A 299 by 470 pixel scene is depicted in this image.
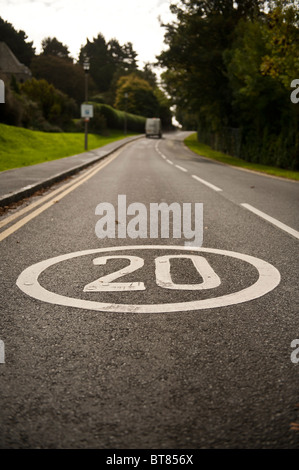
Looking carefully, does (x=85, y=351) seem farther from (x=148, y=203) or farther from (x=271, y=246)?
(x=148, y=203)

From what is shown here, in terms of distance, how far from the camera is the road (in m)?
2.02

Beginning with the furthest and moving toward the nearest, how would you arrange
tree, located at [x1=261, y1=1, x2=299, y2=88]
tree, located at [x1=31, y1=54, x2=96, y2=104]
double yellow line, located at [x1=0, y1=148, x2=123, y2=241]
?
tree, located at [x1=31, y1=54, x2=96, y2=104]
tree, located at [x1=261, y1=1, x2=299, y2=88]
double yellow line, located at [x1=0, y1=148, x2=123, y2=241]

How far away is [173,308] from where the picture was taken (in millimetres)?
3480

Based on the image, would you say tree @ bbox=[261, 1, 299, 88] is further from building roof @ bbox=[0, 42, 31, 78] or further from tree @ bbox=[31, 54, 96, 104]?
tree @ bbox=[31, 54, 96, 104]

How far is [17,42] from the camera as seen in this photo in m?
87.4

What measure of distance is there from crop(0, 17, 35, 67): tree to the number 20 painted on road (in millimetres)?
90776

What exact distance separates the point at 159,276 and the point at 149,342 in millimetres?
1463

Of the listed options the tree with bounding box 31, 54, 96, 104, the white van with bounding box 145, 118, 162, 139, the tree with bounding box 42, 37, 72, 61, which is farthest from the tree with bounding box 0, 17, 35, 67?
the white van with bounding box 145, 118, 162, 139

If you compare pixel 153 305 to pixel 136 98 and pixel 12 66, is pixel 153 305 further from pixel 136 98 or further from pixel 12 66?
pixel 136 98

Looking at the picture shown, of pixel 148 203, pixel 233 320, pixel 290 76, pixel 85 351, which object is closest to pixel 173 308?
pixel 233 320

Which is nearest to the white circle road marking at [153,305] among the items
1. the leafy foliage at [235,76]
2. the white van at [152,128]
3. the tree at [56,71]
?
the leafy foliage at [235,76]

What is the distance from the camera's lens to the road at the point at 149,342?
79.5 inches

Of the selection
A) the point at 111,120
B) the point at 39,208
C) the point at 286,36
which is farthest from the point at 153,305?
the point at 111,120
